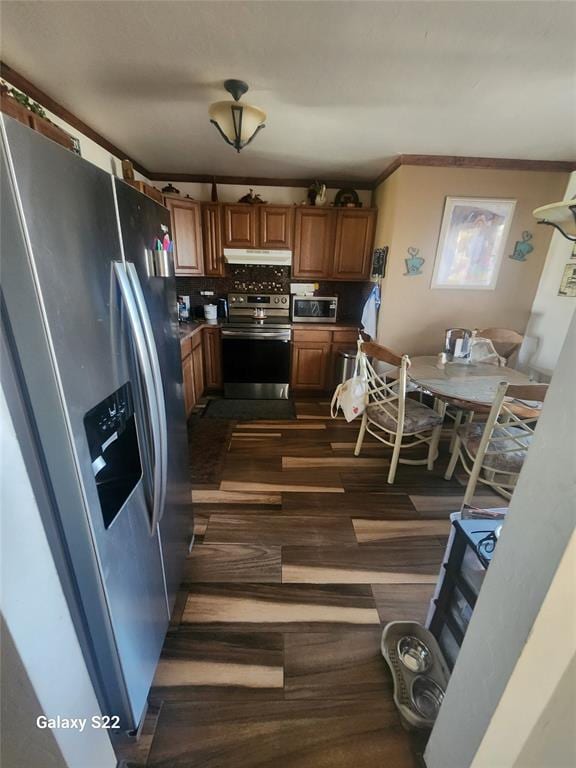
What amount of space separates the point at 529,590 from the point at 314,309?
11.0 feet

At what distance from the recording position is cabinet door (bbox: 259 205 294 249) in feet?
11.1

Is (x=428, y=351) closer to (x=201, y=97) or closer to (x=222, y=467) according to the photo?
(x=222, y=467)

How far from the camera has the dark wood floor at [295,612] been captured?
100 centimetres

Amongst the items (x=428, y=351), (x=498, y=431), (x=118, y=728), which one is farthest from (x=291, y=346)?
(x=118, y=728)

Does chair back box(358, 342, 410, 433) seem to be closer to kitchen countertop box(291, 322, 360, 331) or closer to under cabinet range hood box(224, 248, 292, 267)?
kitchen countertop box(291, 322, 360, 331)

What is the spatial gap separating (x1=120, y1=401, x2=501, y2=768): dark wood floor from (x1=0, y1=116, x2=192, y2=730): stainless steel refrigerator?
0.79ft

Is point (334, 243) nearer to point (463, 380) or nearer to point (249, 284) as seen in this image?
point (249, 284)

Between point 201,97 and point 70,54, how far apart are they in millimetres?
672

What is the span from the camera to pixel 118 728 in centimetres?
96

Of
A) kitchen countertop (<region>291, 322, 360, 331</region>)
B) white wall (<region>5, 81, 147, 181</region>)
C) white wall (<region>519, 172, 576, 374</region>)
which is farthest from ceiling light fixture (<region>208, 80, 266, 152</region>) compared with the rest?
white wall (<region>519, 172, 576, 374</region>)

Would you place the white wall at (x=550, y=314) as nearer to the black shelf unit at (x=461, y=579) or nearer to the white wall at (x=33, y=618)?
the black shelf unit at (x=461, y=579)

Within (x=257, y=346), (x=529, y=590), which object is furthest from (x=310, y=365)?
(x=529, y=590)

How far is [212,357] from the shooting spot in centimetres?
356

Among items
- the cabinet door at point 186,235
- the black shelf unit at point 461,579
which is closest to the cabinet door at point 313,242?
the cabinet door at point 186,235
